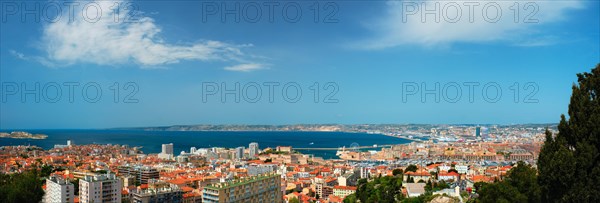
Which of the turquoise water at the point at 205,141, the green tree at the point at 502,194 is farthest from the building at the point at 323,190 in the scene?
the turquoise water at the point at 205,141

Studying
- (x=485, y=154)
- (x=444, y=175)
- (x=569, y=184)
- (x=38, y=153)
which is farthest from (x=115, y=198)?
(x=485, y=154)

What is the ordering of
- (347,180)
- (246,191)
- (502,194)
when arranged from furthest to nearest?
(347,180)
(246,191)
(502,194)

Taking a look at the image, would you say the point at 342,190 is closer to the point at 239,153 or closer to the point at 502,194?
the point at 502,194

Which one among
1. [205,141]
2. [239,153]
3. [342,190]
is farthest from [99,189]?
[205,141]

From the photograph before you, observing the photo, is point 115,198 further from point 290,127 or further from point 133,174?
point 290,127

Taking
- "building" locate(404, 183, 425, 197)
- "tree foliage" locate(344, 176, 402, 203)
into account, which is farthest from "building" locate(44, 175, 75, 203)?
"building" locate(404, 183, 425, 197)

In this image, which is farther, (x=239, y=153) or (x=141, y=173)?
(x=239, y=153)

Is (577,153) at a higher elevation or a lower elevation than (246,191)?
higher
